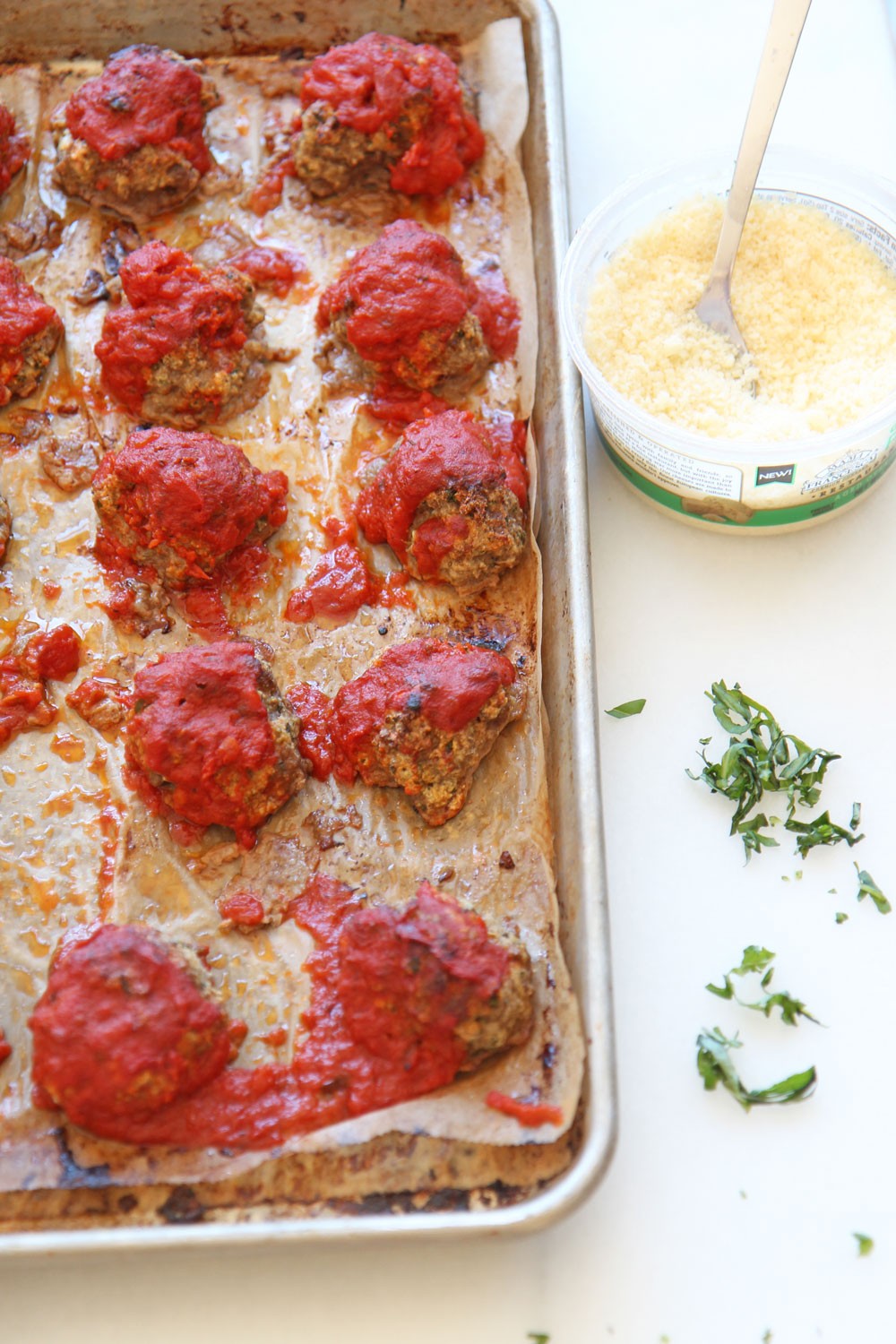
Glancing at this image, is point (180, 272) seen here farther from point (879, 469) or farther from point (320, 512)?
point (879, 469)

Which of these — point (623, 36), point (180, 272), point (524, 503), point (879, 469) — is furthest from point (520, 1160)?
point (623, 36)

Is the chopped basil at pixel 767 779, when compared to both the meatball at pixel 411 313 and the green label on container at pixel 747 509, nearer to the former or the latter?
the green label on container at pixel 747 509

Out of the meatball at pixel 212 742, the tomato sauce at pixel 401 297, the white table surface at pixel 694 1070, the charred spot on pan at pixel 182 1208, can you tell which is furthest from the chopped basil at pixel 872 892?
the tomato sauce at pixel 401 297

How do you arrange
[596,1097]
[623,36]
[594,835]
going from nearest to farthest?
1. [596,1097]
2. [594,835]
3. [623,36]

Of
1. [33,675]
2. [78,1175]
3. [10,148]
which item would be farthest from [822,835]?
[10,148]

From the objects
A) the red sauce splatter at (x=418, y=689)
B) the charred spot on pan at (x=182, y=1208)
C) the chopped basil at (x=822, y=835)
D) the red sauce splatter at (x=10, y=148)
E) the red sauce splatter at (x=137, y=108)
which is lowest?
the charred spot on pan at (x=182, y=1208)

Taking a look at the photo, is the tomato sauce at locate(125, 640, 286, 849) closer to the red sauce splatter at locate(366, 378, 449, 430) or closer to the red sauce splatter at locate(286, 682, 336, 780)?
the red sauce splatter at locate(286, 682, 336, 780)
